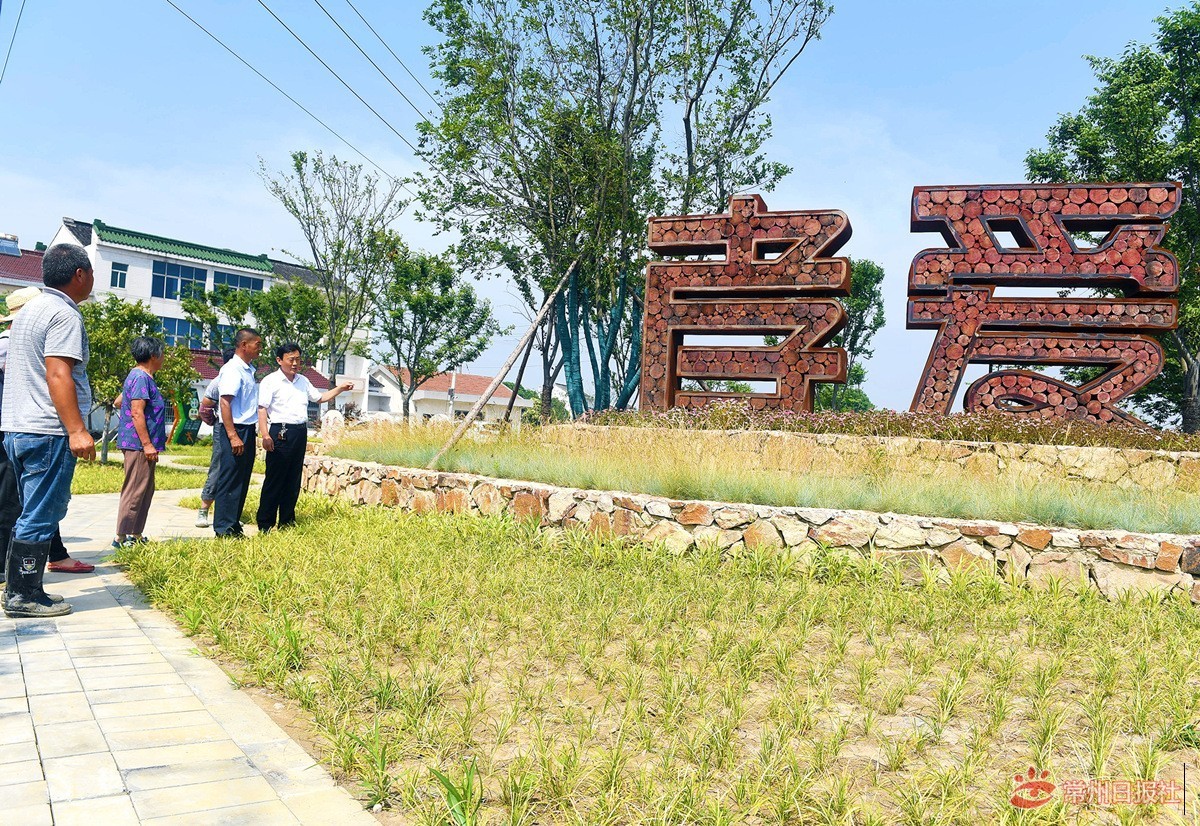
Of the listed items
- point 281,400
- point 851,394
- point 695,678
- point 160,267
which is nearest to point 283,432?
point 281,400

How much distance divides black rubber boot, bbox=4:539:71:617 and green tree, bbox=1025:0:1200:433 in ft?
73.9

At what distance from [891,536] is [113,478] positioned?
13133mm

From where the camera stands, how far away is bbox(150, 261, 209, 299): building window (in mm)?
37216

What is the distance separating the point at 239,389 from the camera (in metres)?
7.10

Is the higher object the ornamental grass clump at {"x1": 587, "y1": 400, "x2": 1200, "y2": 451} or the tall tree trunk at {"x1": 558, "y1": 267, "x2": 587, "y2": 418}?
the tall tree trunk at {"x1": 558, "y1": 267, "x2": 587, "y2": 418}

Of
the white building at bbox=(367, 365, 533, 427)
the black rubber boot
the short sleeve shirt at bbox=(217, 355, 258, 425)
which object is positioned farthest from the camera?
the white building at bbox=(367, 365, 533, 427)

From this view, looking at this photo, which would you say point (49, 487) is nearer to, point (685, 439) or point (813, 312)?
point (685, 439)

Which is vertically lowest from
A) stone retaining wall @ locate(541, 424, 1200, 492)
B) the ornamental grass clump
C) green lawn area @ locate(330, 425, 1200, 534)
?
green lawn area @ locate(330, 425, 1200, 534)

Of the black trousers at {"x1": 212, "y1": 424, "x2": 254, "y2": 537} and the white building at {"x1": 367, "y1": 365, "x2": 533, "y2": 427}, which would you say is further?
the white building at {"x1": 367, "y1": 365, "x2": 533, "y2": 427}

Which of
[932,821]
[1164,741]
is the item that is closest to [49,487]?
[932,821]

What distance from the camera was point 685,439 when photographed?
358 inches

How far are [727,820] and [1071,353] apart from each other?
10.8 m
